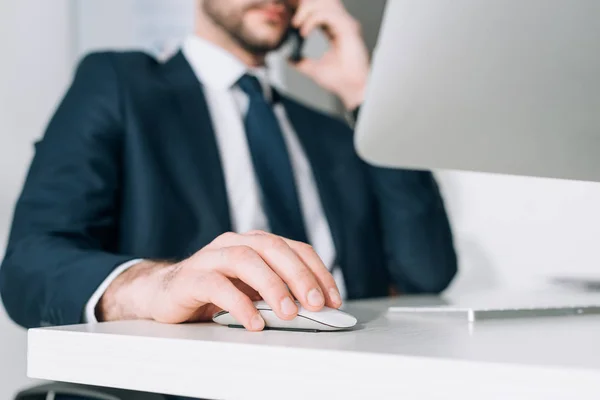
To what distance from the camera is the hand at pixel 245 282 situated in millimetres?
511

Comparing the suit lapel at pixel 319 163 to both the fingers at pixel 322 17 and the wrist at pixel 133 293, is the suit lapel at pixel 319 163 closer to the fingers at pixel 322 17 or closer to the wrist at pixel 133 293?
the fingers at pixel 322 17

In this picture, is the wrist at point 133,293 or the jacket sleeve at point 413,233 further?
the jacket sleeve at point 413,233

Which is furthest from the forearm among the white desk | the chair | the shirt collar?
the shirt collar

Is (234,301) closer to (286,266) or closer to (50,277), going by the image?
(286,266)

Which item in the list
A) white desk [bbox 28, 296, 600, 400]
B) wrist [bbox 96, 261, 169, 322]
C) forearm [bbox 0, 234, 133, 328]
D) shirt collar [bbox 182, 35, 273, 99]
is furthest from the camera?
shirt collar [bbox 182, 35, 273, 99]

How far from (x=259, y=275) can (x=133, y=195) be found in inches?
27.8

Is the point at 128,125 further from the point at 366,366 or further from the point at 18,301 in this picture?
the point at 366,366

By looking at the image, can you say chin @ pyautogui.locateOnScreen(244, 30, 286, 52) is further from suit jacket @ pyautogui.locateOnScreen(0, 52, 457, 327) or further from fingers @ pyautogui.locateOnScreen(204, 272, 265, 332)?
fingers @ pyautogui.locateOnScreen(204, 272, 265, 332)

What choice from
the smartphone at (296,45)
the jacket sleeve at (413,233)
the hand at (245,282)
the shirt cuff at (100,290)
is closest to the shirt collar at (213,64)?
the smartphone at (296,45)

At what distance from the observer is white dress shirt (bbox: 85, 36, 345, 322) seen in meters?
1.32

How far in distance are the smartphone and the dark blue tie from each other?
0.32 m

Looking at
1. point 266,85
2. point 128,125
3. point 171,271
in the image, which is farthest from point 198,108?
point 171,271

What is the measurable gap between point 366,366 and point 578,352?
0.12m

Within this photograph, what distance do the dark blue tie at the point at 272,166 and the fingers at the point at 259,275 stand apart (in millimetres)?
749
